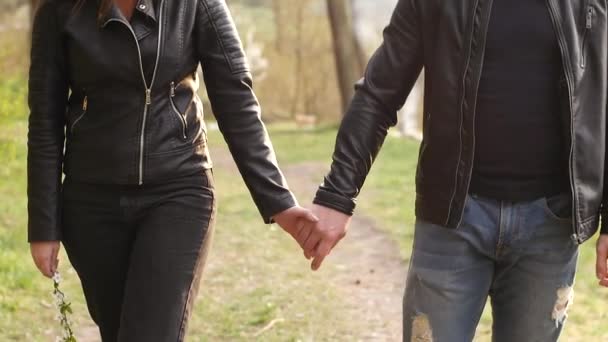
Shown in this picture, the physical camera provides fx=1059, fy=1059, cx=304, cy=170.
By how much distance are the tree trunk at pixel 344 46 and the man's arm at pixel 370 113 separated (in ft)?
60.1

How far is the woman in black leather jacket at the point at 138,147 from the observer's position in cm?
337

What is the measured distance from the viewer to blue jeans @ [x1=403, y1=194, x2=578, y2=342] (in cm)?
305

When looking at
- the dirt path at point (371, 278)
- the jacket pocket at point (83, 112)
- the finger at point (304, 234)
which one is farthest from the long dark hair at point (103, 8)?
the dirt path at point (371, 278)

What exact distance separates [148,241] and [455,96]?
3.58ft

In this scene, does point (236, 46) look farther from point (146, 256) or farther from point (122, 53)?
point (146, 256)

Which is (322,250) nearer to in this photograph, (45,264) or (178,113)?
(178,113)

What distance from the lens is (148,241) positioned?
340cm

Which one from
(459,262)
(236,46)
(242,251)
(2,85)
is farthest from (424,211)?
(2,85)

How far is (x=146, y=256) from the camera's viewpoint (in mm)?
3402

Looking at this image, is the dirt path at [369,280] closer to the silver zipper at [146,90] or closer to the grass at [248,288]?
the grass at [248,288]

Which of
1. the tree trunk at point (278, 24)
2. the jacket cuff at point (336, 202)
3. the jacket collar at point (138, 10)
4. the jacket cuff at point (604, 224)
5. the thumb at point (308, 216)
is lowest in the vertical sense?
the tree trunk at point (278, 24)

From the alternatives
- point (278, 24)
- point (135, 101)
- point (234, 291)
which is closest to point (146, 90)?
point (135, 101)

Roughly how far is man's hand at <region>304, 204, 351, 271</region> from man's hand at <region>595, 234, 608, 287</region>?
Answer: 2.51 feet

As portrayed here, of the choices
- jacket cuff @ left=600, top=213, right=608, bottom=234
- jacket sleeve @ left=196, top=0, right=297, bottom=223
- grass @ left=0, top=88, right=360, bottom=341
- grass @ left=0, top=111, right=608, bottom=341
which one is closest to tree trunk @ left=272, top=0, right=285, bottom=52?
grass @ left=0, top=111, right=608, bottom=341
